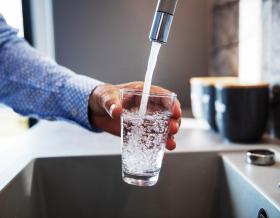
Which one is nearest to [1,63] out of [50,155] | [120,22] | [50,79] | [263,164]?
[50,79]

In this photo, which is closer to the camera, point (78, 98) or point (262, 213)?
point (262, 213)

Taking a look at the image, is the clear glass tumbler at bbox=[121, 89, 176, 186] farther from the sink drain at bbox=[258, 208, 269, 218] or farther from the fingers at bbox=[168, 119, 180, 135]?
the sink drain at bbox=[258, 208, 269, 218]

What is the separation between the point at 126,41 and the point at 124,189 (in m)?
0.87

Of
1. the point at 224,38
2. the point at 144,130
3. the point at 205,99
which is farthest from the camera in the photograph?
the point at 224,38

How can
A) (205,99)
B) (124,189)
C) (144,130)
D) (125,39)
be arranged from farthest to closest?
(125,39), (205,99), (124,189), (144,130)

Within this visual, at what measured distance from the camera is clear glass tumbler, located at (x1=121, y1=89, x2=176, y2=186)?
539 millimetres

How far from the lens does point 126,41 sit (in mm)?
1556

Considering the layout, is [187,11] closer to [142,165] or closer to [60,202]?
[60,202]

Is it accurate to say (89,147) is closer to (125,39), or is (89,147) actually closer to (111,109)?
(111,109)

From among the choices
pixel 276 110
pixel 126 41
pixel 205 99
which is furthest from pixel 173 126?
pixel 126 41

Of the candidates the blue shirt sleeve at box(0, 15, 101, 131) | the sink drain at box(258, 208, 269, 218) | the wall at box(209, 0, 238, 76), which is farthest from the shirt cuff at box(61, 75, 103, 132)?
the wall at box(209, 0, 238, 76)

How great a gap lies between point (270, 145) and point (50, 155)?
475 millimetres

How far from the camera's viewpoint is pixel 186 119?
1297 mm

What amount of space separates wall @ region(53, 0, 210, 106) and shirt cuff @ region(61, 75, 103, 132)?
70cm
